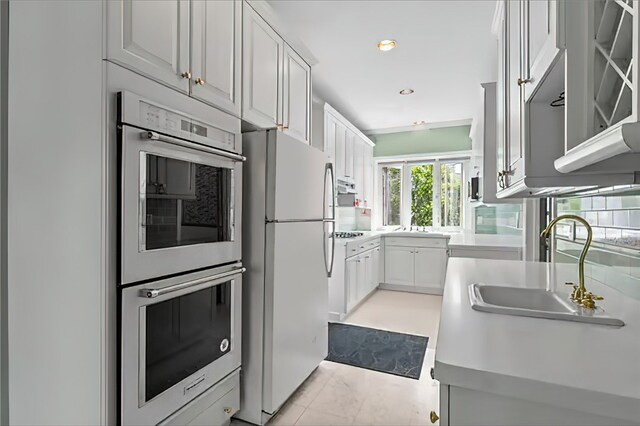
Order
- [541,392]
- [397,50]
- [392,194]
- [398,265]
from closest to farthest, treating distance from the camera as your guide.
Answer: [541,392]
[397,50]
[398,265]
[392,194]

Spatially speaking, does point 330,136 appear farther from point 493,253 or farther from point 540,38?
point 540,38

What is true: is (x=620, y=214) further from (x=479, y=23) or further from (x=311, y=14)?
(x=311, y=14)

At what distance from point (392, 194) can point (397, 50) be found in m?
3.29

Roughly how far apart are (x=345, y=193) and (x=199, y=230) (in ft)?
10.5

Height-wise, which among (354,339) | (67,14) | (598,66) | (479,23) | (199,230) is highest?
(479,23)

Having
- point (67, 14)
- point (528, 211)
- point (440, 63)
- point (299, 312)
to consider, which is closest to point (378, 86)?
point (440, 63)

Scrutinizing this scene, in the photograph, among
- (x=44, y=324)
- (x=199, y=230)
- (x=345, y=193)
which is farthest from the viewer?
(x=345, y=193)

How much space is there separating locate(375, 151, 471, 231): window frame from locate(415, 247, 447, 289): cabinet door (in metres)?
0.86

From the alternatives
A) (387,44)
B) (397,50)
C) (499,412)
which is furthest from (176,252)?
(397,50)

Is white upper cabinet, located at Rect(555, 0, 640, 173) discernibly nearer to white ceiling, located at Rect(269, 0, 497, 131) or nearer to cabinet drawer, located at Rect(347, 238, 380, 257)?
white ceiling, located at Rect(269, 0, 497, 131)

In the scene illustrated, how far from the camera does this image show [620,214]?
1.27 m

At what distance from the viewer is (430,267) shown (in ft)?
15.7

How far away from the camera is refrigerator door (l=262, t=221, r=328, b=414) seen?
6.03 feet

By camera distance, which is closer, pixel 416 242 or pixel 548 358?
pixel 548 358
